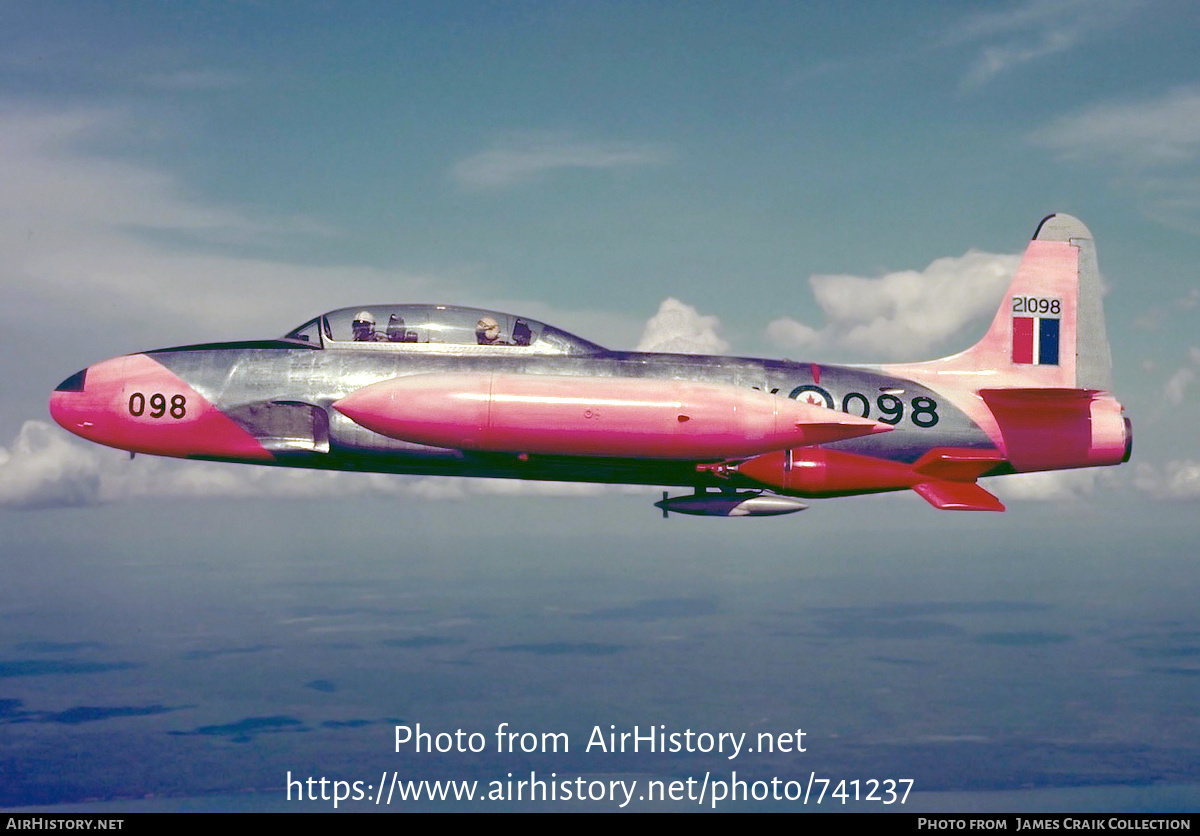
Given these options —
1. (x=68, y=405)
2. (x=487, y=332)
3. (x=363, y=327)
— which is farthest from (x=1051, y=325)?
(x=68, y=405)

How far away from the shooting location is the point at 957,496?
28.1 m

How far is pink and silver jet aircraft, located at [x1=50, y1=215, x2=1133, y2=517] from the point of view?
25.1 meters

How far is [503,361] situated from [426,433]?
150 inches

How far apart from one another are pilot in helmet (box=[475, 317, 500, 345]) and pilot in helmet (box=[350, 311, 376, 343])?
3047mm

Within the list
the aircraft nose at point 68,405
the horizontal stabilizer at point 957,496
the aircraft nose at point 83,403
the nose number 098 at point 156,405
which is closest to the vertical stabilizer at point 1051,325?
the horizontal stabilizer at point 957,496

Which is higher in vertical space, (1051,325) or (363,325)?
(1051,325)

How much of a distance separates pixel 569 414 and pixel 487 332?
4.63 metres

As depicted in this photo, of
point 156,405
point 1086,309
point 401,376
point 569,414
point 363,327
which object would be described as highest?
point 1086,309

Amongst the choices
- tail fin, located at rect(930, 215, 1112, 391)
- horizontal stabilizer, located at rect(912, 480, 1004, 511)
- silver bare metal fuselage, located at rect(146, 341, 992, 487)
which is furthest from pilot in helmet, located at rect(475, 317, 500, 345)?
tail fin, located at rect(930, 215, 1112, 391)

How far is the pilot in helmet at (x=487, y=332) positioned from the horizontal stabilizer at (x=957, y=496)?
42.7 ft

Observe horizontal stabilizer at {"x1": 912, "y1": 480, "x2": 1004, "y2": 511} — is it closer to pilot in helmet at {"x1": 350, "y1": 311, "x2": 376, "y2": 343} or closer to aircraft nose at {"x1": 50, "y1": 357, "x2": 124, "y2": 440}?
pilot in helmet at {"x1": 350, "y1": 311, "x2": 376, "y2": 343}

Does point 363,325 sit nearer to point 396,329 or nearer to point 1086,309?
point 396,329

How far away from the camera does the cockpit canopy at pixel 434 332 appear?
91.9 ft
